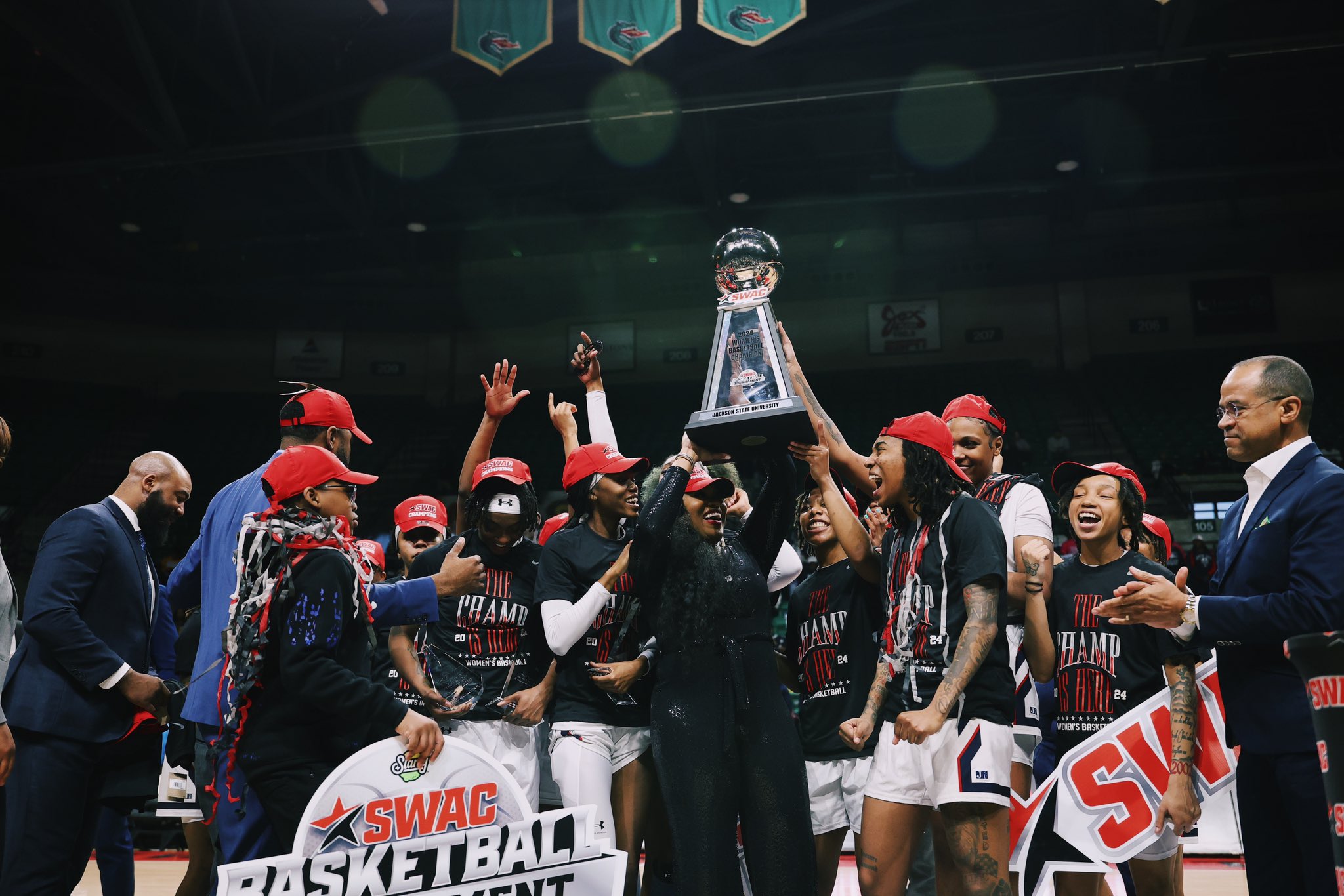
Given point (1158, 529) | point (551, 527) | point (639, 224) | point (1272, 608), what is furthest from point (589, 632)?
point (639, 224)

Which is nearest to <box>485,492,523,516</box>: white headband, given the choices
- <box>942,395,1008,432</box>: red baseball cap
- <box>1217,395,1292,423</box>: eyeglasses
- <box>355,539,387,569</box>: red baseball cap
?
<box>355,539,387,569</box>: red baseball cap

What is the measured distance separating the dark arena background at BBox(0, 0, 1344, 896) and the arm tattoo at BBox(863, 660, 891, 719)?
6869mm

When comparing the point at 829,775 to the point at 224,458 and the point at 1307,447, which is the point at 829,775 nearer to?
the point at 1307,447

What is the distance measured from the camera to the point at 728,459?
315cm

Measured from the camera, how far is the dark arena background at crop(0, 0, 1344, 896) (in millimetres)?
11336

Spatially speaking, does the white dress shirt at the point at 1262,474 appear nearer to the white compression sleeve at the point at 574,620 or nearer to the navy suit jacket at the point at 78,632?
the white compression sleeve at the point at 574,620

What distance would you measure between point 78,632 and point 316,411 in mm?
978

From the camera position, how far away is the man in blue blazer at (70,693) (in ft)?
9.46

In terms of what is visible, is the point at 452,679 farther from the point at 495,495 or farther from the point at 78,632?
the point at 78,632

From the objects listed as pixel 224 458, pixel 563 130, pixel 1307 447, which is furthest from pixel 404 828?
pixel 224 458

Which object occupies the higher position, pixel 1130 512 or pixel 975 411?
pixel 975 411

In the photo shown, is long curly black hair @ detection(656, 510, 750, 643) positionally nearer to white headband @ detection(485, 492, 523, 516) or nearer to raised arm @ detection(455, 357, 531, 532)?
white headband @ detection(485, 492, 523, 516)

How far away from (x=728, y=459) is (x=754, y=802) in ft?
3.48

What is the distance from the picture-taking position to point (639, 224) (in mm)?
15969
